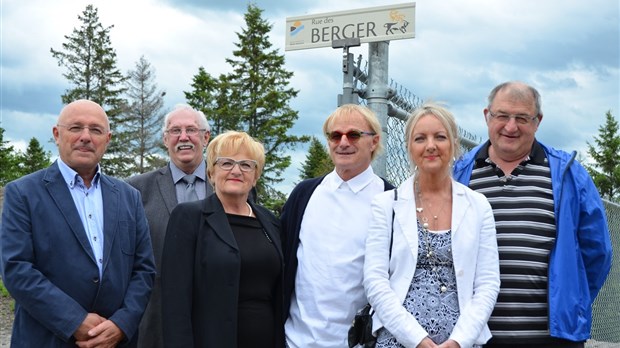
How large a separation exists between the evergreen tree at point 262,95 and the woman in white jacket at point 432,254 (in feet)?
106

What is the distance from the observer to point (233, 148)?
374 centimetres

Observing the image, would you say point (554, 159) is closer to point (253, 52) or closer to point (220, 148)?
point (220, 148)

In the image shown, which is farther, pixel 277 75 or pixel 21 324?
pixel 277 75

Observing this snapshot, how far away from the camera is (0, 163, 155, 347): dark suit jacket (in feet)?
11.4

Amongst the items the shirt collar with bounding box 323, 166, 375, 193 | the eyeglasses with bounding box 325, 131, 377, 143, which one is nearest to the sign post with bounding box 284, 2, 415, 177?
the shirt collar with bounding box 323, 166, 375, 193

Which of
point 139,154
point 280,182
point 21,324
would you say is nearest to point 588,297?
point 21,324

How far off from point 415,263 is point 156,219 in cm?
209

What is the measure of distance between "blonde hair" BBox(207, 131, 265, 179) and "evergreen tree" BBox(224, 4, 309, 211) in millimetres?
31744

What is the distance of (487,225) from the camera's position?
3412mm

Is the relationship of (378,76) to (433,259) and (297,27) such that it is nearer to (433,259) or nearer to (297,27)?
(297,27)

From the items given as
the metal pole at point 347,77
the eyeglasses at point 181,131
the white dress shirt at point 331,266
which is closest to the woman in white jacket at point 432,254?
the white dress shirt at point 331,266

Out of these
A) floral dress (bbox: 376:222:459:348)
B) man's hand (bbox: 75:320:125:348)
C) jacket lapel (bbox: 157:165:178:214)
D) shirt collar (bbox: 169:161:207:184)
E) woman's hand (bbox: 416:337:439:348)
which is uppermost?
shirt collar (bbox: 169:161:207:184)

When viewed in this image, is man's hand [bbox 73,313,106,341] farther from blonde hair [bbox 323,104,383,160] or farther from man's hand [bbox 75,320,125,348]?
blonde hair [bbox 323,104,383,160]

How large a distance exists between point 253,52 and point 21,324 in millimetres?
37301
